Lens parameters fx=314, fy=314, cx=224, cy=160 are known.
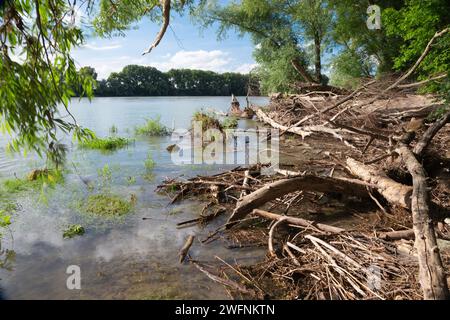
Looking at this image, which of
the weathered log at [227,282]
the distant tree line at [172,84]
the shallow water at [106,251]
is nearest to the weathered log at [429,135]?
the shallow water at [106,251]

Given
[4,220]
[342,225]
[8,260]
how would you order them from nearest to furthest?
1. [4,220]
2. [8,260]
3. [342,225]

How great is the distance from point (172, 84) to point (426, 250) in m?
76.2

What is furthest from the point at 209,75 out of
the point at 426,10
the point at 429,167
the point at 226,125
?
the point at 429,167

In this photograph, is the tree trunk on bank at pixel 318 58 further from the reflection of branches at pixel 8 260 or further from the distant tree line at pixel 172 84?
the distant tree line at pixel 172 84

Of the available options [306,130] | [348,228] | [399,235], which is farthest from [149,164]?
[399,235]

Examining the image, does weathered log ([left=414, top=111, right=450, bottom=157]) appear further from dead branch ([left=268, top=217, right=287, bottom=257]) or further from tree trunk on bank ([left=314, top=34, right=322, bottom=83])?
tree trunk on bank ([left=314, top=34, right=322, bottom=83])

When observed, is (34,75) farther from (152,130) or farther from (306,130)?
(152,130)

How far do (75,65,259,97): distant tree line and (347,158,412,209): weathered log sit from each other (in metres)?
63.3

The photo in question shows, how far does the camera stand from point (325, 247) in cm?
389

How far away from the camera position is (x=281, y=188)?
499cm

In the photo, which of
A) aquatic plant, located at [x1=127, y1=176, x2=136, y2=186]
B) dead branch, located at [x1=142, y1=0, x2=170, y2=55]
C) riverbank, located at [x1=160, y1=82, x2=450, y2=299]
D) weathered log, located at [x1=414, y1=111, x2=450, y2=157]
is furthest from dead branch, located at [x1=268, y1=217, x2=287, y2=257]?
aquatic plant, located at [x1=127, y1=176, x2=136, y2=186]
